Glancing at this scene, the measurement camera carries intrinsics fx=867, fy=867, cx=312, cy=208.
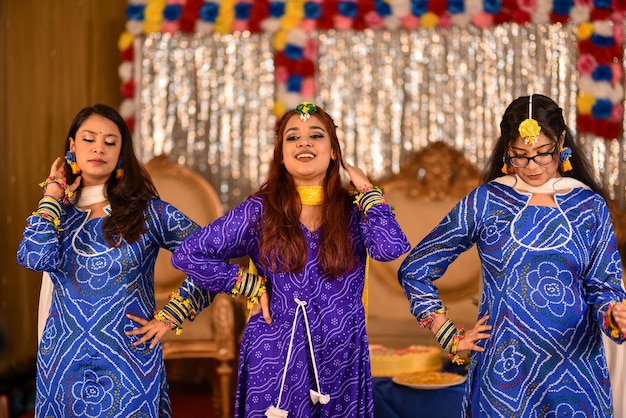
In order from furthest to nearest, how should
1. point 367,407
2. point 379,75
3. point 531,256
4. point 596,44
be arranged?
point 379,75 < point 596,44 < point 367,407 < point 531,256

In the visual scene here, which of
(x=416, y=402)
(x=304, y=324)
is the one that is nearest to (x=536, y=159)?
(x=304, y=324)

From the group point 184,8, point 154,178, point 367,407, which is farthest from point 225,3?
point 367,407

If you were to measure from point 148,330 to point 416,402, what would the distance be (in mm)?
1282

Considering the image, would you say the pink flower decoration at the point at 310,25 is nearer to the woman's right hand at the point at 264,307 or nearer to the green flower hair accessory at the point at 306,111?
the green flower hair accessory at the point at 306,111

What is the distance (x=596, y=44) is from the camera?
5.85 metres

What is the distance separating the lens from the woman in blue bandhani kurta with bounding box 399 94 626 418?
2.79m

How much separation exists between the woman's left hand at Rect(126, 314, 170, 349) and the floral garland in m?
3.35

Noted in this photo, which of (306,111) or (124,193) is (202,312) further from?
(306,111)

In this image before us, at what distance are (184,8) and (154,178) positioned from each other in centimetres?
135

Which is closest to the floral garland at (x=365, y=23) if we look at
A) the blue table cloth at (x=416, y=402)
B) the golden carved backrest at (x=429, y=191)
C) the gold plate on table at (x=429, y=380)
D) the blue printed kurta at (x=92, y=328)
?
the golden carved backrest at (x=429, y=191)

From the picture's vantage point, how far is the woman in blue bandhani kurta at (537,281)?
2.79 metres

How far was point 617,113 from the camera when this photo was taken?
582 centimetres

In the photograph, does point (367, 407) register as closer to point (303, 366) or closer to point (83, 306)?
point (303, 366)

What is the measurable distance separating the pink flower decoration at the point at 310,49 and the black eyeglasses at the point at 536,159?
3596 mm
